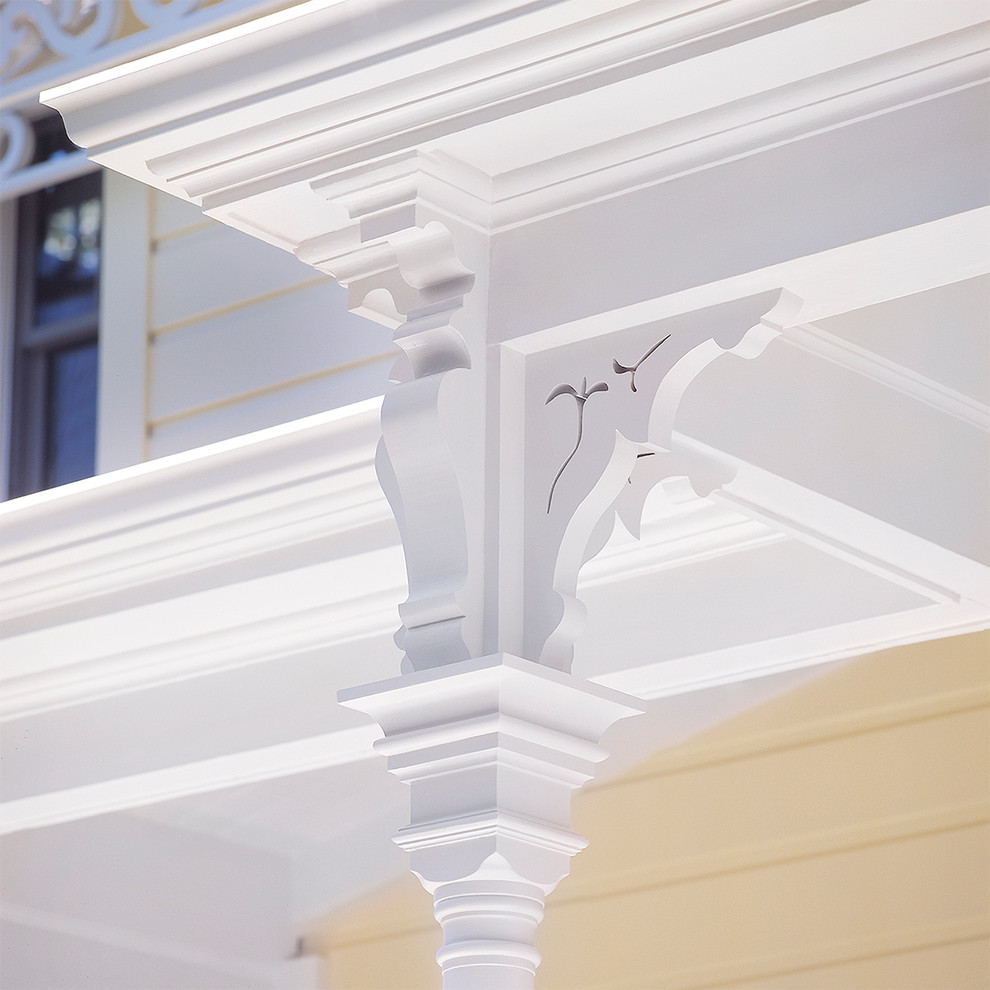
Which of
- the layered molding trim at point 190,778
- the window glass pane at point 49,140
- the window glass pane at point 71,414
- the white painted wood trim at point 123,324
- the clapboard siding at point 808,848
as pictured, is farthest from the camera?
the window glass pane at point 49,140

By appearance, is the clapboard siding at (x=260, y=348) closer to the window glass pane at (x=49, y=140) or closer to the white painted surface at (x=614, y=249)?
the window glass pane at (x=49, y=140)

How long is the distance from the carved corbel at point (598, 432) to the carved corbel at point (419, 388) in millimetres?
116

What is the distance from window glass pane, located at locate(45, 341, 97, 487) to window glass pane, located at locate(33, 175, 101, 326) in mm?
111

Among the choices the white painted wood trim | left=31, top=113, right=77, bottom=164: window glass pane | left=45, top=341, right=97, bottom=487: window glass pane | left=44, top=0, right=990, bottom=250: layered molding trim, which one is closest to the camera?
left=44, top=0, right=990, bottom=250: layered molding trim

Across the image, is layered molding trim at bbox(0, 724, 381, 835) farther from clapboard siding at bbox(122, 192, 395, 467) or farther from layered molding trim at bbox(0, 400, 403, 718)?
clapboard siding at bbox(122, 192, 395, 467)

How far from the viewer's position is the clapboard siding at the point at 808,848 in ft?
12.2

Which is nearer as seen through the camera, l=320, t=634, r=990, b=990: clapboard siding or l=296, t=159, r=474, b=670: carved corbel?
l=296, t=159, r=474, b=670: carved corbel

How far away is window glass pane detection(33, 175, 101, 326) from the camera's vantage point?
4.39 m

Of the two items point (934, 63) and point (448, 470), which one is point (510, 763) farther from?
point (934, 63)

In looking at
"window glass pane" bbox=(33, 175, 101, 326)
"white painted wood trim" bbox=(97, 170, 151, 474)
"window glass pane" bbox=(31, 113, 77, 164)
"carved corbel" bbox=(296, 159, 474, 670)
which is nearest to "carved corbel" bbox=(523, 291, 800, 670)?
"carved corbel" bbox=(296, 159, 474, 670)

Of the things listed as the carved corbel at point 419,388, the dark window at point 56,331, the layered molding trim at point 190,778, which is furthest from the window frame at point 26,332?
the carved corbel at point 419,388

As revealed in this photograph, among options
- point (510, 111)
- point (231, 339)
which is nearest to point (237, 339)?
point (231, 339)

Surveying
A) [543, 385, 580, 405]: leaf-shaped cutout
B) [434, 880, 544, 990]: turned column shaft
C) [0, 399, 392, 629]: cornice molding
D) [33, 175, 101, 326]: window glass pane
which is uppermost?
[33, 175, 101, 326]: window glass pane

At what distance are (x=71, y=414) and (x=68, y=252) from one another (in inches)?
16.0
